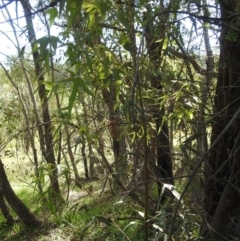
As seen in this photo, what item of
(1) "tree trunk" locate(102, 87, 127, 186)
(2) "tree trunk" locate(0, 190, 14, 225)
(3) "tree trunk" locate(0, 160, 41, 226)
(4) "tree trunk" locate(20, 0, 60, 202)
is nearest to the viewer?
(4) "tree trunk" locate(20, 0, 60, 202)

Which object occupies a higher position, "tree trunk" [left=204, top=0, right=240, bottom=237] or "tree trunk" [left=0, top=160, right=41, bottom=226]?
"tree trunk" [left=204, top=0, right=240, bottom=237]

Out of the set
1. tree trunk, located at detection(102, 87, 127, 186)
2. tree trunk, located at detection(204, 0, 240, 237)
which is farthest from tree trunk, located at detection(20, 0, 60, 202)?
tree trunk, located at detection(204, 0, 240, 237)

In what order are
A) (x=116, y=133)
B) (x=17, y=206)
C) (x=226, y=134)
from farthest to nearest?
1. (x=17, y=206)
2. (x=116, y=133)
3. (x=226, y=134)

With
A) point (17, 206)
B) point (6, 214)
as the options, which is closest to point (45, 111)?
point (17, 206)

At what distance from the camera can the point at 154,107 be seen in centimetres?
231

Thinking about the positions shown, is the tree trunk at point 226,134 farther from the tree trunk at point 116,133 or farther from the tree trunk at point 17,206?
the tree trunk at point 17,206

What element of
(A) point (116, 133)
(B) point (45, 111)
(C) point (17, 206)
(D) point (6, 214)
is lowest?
(D) point (6, 214)

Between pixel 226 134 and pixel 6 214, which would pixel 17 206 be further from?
pixel 226 134

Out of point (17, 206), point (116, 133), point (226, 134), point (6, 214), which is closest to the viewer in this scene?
point (226, 134)

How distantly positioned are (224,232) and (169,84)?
1.04 metres

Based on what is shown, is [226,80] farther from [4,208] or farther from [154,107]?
[4,208]

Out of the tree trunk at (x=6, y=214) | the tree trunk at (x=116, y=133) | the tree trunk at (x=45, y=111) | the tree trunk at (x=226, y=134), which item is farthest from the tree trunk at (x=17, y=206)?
the tree trunk at (x=226, y=134)

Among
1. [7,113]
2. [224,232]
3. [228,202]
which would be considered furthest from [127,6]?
[7,113]

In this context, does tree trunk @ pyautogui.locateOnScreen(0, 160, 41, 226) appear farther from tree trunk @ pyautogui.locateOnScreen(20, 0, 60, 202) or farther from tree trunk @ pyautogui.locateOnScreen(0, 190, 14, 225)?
tree trunk @ pyautogui.locateOnScreen(20, 0, 60, 202)
